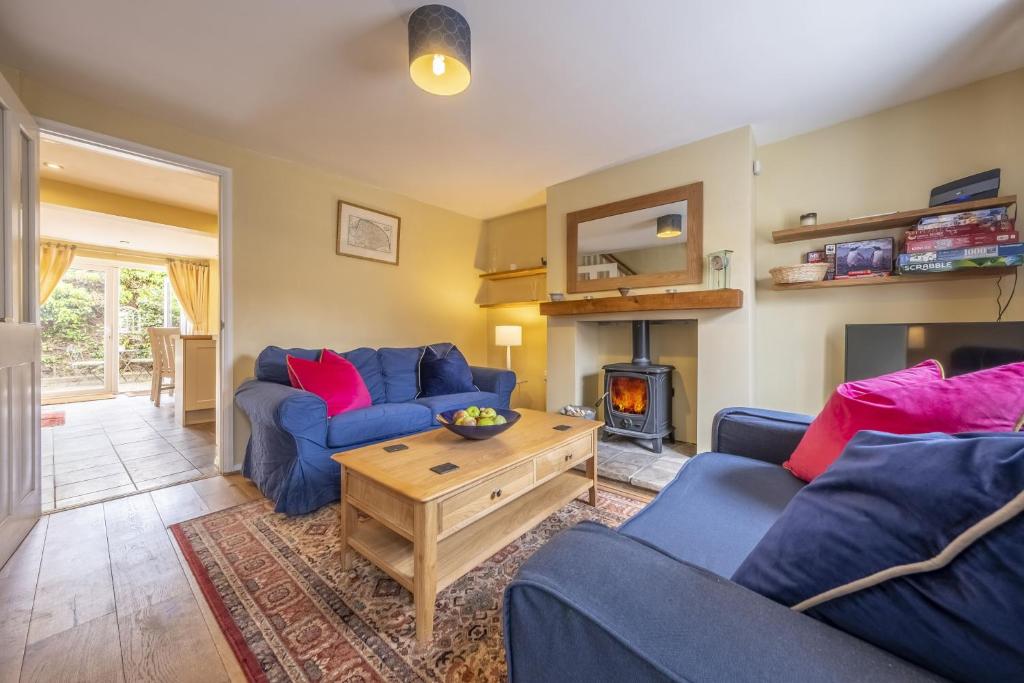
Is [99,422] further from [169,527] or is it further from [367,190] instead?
[367,190]

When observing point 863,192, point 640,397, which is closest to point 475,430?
point 640,397

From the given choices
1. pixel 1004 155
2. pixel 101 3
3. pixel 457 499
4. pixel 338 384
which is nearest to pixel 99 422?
pixel 338 384

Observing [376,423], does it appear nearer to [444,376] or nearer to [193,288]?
[444,376]

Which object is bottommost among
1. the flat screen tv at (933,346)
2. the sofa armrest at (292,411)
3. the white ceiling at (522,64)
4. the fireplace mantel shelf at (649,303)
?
the sofa armrest at (292,411)

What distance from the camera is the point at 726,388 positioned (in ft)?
8.90

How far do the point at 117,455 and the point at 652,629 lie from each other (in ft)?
13.9

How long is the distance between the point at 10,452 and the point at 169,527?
2.36 feet

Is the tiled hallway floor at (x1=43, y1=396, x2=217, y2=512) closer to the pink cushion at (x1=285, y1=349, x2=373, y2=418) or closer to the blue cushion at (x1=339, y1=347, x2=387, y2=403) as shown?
the pink cushion at (x1=285, y1=349, x2=373, y2=418)

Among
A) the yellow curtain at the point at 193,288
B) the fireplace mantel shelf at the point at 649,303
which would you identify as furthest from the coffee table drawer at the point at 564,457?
the yellow curtain at the point at 193,288

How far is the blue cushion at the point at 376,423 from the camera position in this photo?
227cm

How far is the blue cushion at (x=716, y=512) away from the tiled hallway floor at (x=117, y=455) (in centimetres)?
301

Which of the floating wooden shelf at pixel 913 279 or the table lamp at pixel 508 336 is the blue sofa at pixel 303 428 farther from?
the floating wooden shelf at pixel 913 279

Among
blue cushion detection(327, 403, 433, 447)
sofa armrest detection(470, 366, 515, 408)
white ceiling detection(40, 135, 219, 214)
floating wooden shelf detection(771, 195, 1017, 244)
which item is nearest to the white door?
white ceiling detection(40, 135, 219, 214)

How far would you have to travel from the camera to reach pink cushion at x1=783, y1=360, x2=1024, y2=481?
0.87 metres
